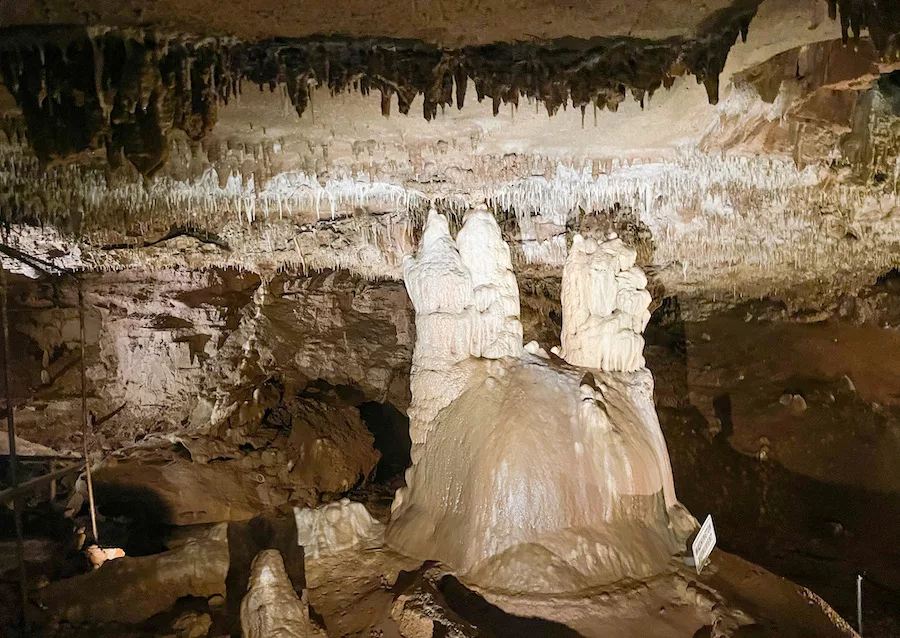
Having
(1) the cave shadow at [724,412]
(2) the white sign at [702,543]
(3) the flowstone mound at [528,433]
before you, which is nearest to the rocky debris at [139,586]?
(3) the flowstone mound at [528,433]

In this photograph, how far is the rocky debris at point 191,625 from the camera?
5.24 m

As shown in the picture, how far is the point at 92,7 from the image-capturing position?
3.52m

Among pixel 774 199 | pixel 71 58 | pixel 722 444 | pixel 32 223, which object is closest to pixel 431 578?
pixel 71 58

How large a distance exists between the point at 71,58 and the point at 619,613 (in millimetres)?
5335

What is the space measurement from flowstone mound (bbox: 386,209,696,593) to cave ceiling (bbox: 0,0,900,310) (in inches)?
48.2

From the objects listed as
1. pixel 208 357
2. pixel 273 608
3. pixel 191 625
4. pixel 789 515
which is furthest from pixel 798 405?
pixel 208 357

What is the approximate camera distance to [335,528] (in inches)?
235

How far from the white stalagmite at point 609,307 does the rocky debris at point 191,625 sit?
13.8 ft

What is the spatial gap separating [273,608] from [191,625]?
5.18 ft

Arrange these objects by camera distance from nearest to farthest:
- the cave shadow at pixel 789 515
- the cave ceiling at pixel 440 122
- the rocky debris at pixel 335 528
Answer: the cave ceiling at pixel 440 122 → the rocky debris at pixel 335 528 → the cave shadow at pixel 789 515

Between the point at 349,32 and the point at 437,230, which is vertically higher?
the point at 349,32

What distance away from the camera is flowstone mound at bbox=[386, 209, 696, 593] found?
15.3ft

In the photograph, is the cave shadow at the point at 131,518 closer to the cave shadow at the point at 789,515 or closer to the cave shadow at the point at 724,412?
the cave shadow at the point at 789,515

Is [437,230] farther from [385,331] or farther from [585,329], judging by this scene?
[385,331]
